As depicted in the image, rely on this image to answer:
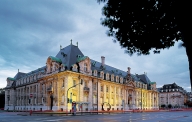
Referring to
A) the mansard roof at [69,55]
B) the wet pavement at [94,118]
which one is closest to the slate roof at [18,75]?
the mansard roof at [69,55]

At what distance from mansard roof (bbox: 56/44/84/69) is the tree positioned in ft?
142

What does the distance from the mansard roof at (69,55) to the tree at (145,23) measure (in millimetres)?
43336

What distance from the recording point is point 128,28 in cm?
890

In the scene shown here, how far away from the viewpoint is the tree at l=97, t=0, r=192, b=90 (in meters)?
7.32

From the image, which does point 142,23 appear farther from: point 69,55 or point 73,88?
point 69,55

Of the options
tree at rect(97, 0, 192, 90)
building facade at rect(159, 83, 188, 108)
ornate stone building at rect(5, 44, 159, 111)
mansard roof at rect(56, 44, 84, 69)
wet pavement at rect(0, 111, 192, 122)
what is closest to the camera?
tree at rect(97, 0, 192, 90)

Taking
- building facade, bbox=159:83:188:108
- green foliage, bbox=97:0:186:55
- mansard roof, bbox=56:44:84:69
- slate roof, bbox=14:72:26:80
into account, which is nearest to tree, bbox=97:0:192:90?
green foliage, bbox=97:0:186:55

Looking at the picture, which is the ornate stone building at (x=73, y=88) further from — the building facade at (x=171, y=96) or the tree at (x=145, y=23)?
the building facade at (x=171, y=96)

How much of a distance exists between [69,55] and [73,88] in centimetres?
993

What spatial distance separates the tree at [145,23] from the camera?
24.0 ft

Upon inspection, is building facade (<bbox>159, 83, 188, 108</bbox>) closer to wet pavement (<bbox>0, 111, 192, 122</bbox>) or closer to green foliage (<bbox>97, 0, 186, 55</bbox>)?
wet pavement (<bbox>0, 111, 192, 122</bbox>)

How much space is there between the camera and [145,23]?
8.47 meters

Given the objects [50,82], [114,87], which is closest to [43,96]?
[50,82]

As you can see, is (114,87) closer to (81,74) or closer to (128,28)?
(81,74)
